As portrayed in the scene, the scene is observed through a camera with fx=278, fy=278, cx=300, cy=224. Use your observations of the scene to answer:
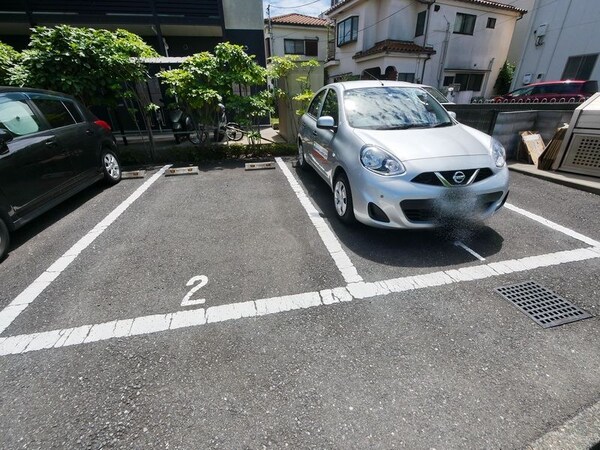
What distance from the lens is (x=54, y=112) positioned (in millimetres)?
4012

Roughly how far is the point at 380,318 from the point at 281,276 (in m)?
0.97

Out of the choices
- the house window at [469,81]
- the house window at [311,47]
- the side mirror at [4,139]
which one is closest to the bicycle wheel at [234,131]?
the side mirror at [4,139]

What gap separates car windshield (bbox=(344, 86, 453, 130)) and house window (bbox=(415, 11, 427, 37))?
17520 millimetres

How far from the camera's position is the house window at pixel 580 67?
1235 cm

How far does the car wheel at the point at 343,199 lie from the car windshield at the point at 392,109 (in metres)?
0.68

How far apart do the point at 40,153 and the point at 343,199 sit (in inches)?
150

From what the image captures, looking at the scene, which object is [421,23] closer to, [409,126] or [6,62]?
[409,126]

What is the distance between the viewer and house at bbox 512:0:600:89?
12.2m

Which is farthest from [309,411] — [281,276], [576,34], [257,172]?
[576,34]

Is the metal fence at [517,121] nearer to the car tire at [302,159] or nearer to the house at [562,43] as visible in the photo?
the car tire at [302,159]

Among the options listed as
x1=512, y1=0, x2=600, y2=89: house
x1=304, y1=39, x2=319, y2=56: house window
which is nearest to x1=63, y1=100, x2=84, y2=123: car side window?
x1=512, y1=0, x2=600, y2=89: house

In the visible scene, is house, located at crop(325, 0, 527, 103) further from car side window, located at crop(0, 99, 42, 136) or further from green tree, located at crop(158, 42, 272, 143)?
car side window, located at crop(0, 99, 42, 136)

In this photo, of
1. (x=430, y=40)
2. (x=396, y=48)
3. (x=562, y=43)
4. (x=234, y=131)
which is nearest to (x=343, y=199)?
(x=234, y=131)

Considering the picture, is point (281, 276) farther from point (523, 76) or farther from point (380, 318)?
point (523, 76)
